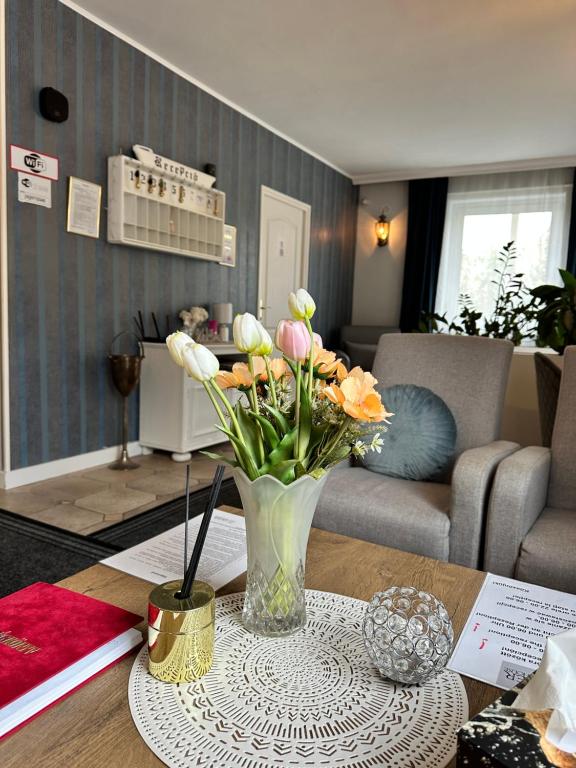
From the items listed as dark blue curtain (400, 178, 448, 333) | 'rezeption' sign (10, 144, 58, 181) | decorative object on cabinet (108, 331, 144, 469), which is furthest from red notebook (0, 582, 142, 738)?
dark blue curtain (400, 178, 448, 333)

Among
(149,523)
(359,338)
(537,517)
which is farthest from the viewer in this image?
(359,338)

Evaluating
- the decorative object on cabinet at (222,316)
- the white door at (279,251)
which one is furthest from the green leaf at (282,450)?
the white door at (279,251)

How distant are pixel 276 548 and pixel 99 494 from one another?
2461mm

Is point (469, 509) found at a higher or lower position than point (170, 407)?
higher

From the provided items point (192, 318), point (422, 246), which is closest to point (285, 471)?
point (192, 318)

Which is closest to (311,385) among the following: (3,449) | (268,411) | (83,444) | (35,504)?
(268,411)

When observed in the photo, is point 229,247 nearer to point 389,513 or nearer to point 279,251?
point 279,251

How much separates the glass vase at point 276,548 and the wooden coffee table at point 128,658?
0.58ft

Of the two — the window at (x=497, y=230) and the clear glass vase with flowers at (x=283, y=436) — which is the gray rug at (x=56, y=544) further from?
the window at (x=497, y=230)

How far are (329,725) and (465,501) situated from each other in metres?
1.06

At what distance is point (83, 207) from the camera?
329 cm

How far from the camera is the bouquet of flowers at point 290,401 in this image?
28.2 inches

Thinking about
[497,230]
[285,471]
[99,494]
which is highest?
[497,230]

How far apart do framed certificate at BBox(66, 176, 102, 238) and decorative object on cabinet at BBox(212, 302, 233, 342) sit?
1.15 m
